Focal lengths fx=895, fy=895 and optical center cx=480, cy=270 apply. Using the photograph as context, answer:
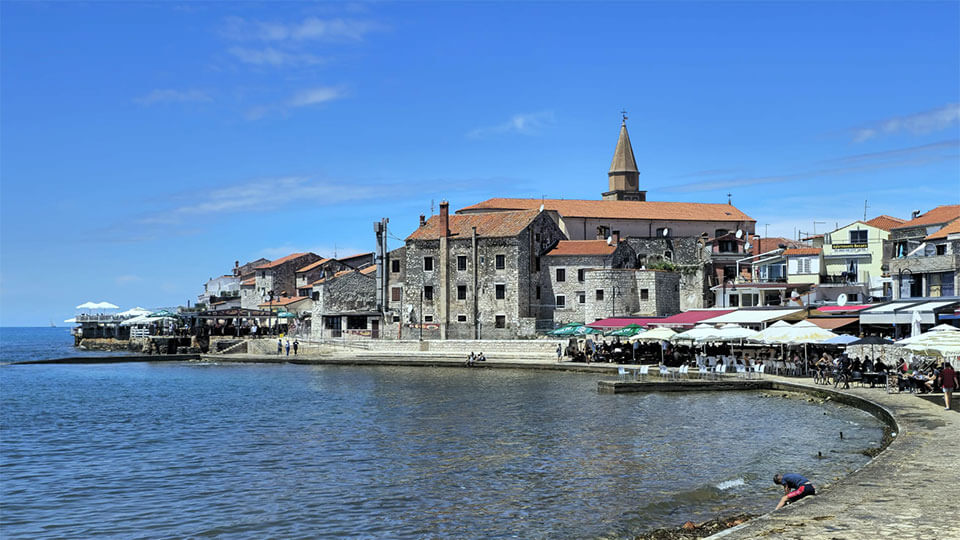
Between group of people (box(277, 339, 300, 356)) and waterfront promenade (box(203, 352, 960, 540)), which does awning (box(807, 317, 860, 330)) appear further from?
group of people (box(277, 339, 300, 356))

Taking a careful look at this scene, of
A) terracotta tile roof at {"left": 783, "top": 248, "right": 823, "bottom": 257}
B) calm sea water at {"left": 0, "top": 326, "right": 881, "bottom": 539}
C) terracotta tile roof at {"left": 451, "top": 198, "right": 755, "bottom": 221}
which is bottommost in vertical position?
calm sea water at {"left": 0, "top": 326, "right": 881, "bottom": 539}

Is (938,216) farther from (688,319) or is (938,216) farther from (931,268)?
(688,319)

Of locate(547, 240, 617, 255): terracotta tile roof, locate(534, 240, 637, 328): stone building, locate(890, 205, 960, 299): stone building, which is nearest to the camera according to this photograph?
locate(890, 205, 960, 299): stone building

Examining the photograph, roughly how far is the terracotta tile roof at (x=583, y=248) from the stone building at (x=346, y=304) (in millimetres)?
A: 15392

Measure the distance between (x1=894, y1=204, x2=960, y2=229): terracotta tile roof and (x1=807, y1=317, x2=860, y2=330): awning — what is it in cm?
2117

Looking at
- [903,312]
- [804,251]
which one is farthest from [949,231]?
[903,312]

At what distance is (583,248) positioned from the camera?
66125 millimetres

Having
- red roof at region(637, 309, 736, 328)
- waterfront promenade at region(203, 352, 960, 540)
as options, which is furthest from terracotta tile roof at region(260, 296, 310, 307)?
waterfront promenade at region(203, 352, 960, 540)

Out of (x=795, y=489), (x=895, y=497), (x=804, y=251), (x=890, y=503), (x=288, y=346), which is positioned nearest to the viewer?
(x=890, y=503)

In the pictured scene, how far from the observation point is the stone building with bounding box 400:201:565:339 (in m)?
Result: 64.7

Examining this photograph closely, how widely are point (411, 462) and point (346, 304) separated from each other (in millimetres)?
52453

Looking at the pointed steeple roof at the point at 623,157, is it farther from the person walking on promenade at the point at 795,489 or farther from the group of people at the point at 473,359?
the person walking on promenade at the point at 795,489

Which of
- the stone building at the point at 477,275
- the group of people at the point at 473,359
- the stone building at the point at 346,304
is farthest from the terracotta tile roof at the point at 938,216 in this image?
the stone building at the point at 346,304

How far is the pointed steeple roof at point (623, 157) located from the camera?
9250cm
